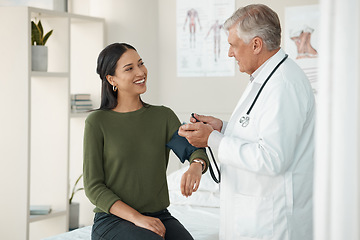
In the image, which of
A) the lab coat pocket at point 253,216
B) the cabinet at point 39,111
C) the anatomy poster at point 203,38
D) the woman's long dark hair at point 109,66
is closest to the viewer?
the lab coat pocket at point 253,216

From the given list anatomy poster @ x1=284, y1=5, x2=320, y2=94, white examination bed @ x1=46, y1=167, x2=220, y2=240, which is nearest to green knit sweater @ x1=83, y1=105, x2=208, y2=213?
white examination bed @ x1=46, y1=167, x2=220, y2=240

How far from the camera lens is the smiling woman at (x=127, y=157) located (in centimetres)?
195

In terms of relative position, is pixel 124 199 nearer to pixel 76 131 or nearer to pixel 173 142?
pixel 173 142

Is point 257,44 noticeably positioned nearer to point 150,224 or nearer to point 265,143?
point 265,143

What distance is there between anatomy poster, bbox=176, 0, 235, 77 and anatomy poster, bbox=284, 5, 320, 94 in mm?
478

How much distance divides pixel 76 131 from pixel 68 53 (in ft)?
2.55

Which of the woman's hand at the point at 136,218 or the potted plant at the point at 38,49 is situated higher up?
the potted plant at the point at 38,49

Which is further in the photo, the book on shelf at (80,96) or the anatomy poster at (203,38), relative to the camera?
the book on shelf at (80,96)

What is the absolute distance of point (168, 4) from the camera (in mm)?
4141

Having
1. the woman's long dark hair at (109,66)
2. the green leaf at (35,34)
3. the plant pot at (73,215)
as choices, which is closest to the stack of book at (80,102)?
the green leaf at (35,34)

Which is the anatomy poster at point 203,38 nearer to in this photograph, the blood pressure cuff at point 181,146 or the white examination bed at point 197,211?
the white examination bed at point 197,211

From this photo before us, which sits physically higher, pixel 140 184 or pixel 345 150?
pixel 345 150

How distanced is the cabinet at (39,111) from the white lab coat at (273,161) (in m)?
2.23

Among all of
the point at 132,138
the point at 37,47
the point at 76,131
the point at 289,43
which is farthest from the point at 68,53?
the point at 132,138
